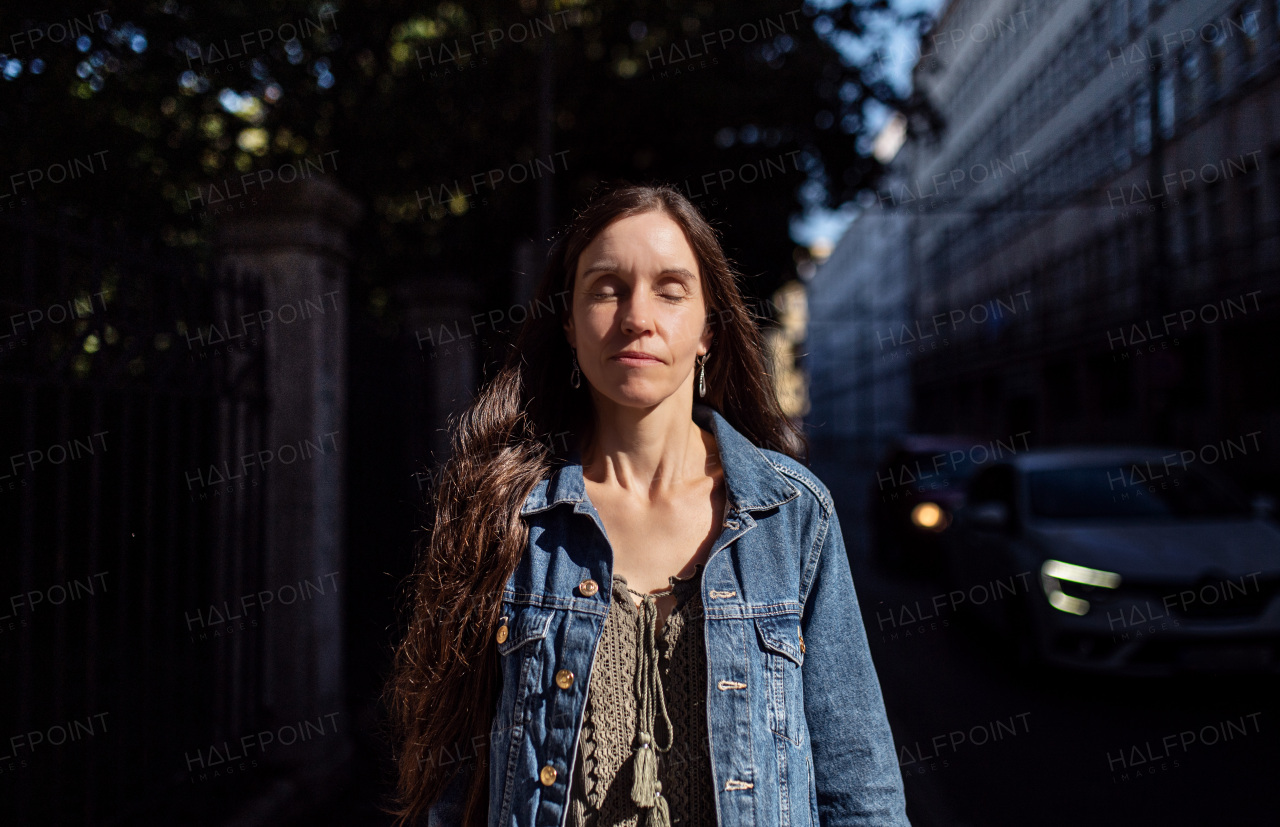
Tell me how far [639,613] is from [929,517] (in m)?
10.1

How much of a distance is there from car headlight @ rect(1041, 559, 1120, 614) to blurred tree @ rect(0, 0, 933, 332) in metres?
5.66

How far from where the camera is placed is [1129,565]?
20.2ft

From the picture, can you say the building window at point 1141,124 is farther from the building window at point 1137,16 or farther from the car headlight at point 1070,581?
the car headlight at point 1070,581

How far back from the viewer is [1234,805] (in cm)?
470

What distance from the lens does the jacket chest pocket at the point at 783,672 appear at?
1.84 m

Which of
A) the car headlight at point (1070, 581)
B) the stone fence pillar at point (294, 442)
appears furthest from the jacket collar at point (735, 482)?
→ the car headlight at point (1070, 581)

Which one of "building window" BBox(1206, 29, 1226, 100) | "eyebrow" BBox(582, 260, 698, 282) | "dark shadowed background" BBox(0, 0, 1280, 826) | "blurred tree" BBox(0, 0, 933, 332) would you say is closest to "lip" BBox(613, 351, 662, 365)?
"eyebrow" BBox(582, 260, 698, 282)

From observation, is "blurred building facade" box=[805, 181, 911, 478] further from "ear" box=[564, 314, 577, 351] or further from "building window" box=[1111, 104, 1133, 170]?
"ear" box=[564, 314, 577, 351]

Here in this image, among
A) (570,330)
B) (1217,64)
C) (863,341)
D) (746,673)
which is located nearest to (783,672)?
(746,673)

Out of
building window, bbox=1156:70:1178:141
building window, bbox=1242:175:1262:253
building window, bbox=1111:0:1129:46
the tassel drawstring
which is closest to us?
the tassel drawstring

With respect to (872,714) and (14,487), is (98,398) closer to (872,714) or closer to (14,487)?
(14,487)

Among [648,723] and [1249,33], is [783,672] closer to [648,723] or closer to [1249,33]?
[648,723]

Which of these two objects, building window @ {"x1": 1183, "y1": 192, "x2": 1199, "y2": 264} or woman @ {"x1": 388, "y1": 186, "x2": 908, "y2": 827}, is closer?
woman @ {"x1": 388, "y1": 186, "x2": 908, "y2": 827}

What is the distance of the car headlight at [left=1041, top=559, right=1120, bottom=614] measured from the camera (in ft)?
20.3
